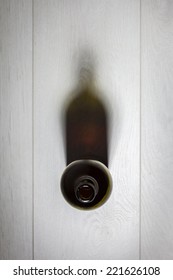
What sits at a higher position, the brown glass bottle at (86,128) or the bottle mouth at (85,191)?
the brown glass bottle at (86,128)

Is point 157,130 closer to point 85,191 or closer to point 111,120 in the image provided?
point 111,120

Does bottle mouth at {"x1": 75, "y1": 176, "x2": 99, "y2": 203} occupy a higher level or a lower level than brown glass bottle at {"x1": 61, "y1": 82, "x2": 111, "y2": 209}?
lower

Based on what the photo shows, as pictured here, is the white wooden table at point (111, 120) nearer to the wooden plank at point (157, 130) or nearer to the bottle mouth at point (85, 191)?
the wooden plank at point (157, 130)

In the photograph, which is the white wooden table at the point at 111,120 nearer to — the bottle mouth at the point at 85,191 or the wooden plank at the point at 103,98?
the wooden plank at the point at 103,98

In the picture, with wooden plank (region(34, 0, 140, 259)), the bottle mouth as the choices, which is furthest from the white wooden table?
the bottle mouth

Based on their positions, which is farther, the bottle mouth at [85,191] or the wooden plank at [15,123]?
the wooden plank at [15,123]

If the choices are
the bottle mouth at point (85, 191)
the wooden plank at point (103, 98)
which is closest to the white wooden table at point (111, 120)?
the wooden plank at point (103, 98)

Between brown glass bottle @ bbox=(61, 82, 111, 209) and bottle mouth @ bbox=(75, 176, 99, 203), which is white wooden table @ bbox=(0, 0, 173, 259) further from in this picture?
bottle mouth @ bbox=(75, 176, 99, 203)
